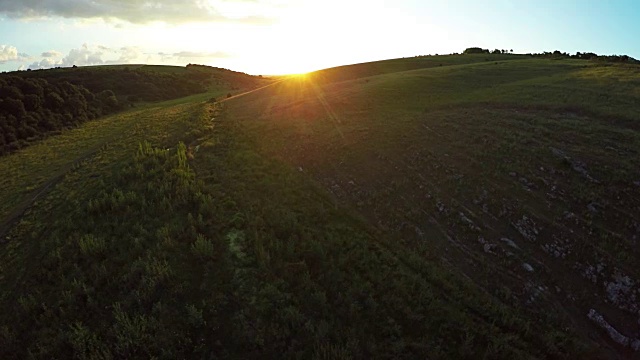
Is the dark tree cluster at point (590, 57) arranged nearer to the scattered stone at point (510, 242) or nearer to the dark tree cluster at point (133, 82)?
the scattered stone at point (510, 242)

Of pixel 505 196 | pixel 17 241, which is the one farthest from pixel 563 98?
pixel 17 241

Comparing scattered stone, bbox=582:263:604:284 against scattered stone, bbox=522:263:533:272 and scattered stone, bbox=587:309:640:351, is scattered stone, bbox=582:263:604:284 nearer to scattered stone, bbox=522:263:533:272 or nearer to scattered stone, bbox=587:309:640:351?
scattered stone, bbox=587:309:640:351

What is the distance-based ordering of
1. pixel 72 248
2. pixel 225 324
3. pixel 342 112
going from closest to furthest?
pixel 225 324, pixel 72 248, pixel 342 112

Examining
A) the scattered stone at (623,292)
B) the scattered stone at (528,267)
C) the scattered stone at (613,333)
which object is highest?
the scattered stone at (528,267)

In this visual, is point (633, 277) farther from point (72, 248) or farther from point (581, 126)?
point (72, 248)

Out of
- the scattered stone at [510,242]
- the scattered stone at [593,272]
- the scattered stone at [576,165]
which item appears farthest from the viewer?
the scattered stone at [576,165]

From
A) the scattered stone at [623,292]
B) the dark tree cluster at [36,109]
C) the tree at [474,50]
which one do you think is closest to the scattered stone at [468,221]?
the scattered stone at [623,292]
